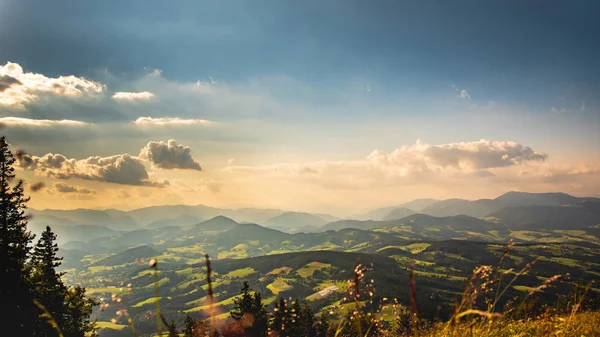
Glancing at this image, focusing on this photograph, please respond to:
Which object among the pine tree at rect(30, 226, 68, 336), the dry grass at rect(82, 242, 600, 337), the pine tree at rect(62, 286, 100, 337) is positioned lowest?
the pine tree at rect(62, 286, 100, 337)

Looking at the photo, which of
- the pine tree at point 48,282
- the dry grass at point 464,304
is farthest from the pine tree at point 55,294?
the dry grass at point 464,304

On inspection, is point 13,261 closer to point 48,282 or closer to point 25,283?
Result: point 25,283

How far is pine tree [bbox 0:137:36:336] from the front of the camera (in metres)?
25.0

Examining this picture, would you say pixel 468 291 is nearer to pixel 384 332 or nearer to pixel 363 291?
pixel 363 291

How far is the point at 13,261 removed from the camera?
26.0 meters

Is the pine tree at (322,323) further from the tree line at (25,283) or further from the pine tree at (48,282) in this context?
the pine tree at (48,282)

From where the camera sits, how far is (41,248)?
37406mm

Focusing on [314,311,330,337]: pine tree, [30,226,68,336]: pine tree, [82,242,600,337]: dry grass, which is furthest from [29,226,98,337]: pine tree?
[82,242,600,337]: dry grass

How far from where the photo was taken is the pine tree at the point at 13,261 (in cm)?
2505

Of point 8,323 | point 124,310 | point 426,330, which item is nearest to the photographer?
point 124,310

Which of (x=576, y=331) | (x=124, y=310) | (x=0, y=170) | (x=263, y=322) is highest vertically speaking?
(x=0, y=170)

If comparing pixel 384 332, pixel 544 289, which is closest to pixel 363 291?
pixel 544 289

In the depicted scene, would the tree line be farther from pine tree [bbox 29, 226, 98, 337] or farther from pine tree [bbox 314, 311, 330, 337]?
pine tree [bbox 314, 311, 330, 337]

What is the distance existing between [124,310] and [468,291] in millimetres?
4109
